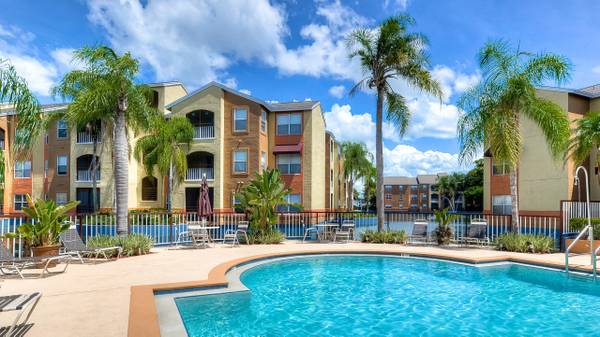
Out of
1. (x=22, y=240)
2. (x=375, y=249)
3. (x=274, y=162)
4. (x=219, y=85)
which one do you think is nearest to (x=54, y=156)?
(x=219, y=85)

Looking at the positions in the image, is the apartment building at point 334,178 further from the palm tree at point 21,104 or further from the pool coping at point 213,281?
the palm tree at point 21,104

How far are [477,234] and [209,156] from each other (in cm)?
2099

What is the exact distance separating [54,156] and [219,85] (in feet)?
52.4

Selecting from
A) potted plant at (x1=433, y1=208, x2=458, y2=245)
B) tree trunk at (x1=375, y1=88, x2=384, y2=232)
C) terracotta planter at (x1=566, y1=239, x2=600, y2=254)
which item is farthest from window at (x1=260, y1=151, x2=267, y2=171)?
terracotta planter at (x1=566, y1=239, x2=600, y2=254)

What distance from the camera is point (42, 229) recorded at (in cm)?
982

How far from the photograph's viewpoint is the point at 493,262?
11703 mm

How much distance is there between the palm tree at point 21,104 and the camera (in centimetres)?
779

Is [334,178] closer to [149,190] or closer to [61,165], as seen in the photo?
[149,190]

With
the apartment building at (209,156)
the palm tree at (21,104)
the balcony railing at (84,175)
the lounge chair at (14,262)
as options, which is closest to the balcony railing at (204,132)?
the apartment building at (209,156)

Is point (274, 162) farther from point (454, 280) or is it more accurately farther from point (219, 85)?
point (454, 280)

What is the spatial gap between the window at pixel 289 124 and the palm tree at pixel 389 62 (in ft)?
39.9

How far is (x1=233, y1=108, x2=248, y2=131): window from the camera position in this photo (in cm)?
2745

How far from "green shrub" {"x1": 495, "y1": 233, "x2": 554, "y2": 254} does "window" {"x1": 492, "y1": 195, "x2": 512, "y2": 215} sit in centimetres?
1575

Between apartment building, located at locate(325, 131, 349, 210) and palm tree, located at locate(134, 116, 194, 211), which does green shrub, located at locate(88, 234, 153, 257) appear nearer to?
palm tree, located at locate(134, 116, 194, 211)
